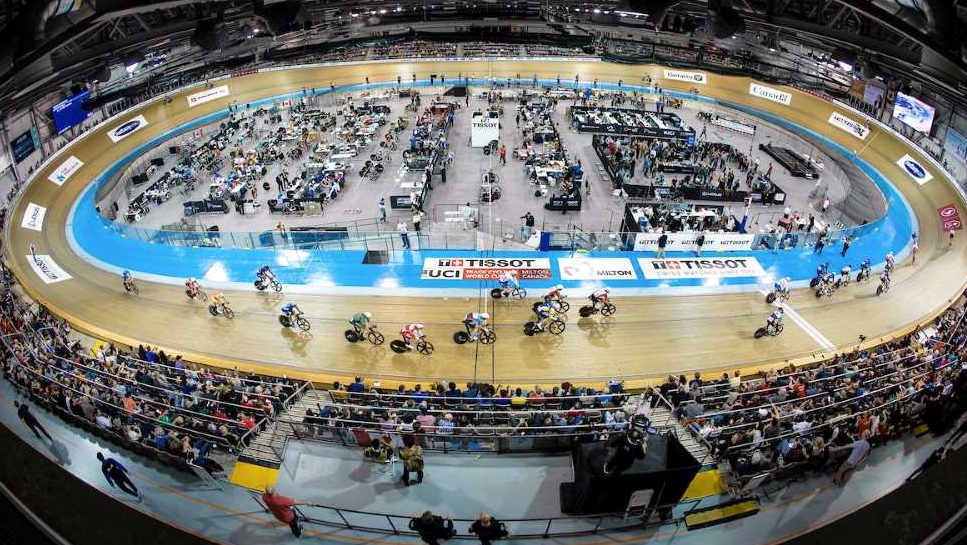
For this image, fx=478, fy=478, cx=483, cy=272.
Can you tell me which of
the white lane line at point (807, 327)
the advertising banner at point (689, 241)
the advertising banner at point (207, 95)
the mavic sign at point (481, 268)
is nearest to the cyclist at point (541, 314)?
the mavic sign at point (481, 268)

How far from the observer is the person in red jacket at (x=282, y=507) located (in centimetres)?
682

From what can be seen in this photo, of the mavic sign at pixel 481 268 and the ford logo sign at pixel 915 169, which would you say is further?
the ford logo sign at pixel 915 169

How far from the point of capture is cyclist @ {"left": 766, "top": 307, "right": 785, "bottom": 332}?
46.9ft

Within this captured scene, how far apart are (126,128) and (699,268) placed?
120ft

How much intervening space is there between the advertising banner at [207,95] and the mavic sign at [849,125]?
46274 mm

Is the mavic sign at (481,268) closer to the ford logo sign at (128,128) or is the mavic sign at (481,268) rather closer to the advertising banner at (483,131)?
the advertising banner at (483,131)

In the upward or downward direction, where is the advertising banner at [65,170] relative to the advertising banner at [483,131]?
downward

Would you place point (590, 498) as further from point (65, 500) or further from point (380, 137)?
point (380, 137)

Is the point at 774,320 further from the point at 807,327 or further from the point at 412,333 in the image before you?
the point at 412,333

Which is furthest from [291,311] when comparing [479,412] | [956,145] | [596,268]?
[956,145]

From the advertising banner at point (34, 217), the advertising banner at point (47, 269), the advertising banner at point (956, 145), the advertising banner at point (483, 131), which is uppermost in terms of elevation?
the advertising banner at point (956, 145)

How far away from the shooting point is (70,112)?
90.3ft

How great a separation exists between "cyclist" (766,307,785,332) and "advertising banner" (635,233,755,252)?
17.4 ft

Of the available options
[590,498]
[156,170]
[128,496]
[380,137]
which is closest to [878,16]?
[590,498]
